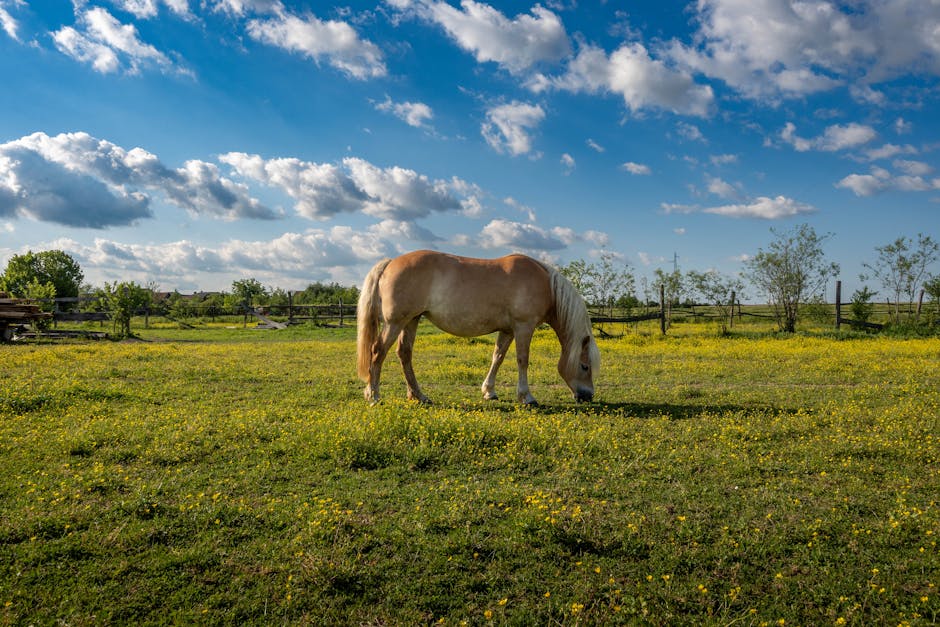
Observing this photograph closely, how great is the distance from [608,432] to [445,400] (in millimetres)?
3249

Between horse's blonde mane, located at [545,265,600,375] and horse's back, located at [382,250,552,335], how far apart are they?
243 millimetres

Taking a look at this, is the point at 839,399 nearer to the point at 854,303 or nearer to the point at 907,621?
the point at 907,621

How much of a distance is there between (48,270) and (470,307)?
70.8 meters

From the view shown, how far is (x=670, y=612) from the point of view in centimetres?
289

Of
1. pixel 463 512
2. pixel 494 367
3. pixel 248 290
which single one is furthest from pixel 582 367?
pixel 248 290

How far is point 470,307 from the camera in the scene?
8.27m

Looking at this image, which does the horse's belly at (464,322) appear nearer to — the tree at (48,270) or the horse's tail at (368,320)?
the horse's tail at (368,320)

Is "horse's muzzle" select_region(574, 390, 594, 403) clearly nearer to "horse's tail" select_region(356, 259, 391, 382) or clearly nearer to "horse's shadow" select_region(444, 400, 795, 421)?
"horse's shadow" select_region(444, 400, 795, 421)

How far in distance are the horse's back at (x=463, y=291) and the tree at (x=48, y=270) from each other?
58.7 m

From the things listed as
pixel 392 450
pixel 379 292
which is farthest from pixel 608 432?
pixel 379 292

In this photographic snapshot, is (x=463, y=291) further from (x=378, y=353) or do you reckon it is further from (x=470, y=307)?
(x=378, y=353)

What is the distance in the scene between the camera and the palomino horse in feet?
26.8

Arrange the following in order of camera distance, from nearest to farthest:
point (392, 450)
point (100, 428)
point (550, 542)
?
point (550, 542) < point (392, 450) < point (100, 428)

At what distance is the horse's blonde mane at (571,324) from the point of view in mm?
8547
